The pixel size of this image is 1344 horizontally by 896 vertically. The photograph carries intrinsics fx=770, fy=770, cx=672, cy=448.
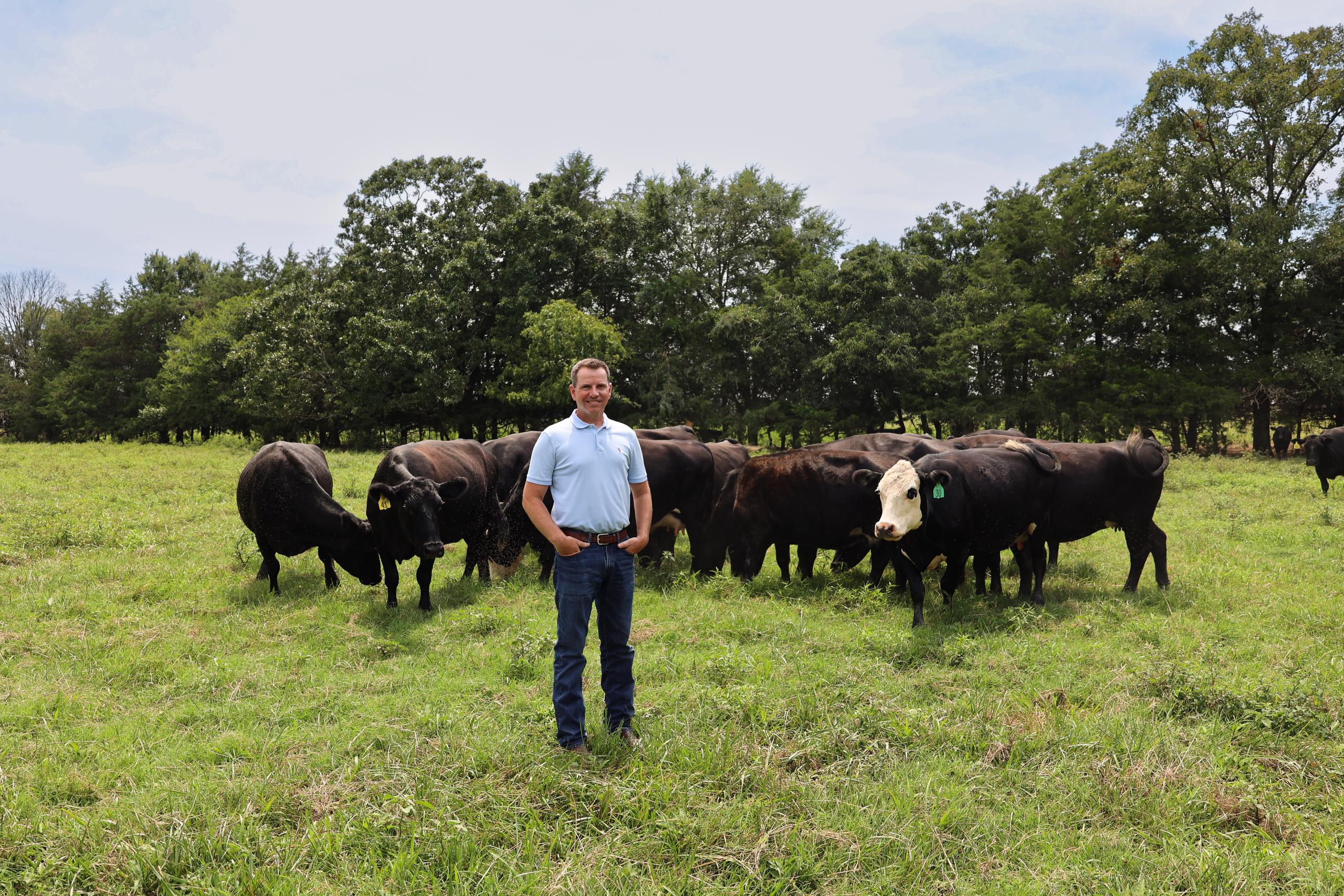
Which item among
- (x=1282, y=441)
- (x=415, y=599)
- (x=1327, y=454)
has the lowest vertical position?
(x=415, y=599)

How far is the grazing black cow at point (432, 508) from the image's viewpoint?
7.96m

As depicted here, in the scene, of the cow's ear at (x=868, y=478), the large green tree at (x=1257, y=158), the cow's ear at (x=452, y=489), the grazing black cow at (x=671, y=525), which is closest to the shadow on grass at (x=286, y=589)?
the cow's ear at (x=452, y=489)

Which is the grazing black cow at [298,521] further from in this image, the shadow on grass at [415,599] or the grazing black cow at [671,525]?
the grazing black cow at [671,525]

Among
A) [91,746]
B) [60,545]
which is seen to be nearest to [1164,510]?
[91,746]

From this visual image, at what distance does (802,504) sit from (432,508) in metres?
4.29

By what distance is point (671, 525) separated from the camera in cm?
1095

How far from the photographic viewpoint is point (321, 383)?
35.8 m

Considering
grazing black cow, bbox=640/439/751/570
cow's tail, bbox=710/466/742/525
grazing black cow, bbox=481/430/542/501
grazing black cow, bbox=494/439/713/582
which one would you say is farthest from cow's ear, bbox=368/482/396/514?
cow's tail, bbox=710/466/742/525

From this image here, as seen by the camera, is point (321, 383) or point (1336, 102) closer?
point (1336, 102)

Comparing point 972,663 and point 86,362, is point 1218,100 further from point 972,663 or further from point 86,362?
point 86,362

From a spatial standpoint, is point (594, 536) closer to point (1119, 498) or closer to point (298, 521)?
point (298, 521)

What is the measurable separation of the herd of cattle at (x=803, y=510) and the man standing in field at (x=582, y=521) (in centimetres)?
354

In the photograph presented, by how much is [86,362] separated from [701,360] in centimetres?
4523

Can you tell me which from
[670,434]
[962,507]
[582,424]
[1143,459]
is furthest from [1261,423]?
[582,424]
